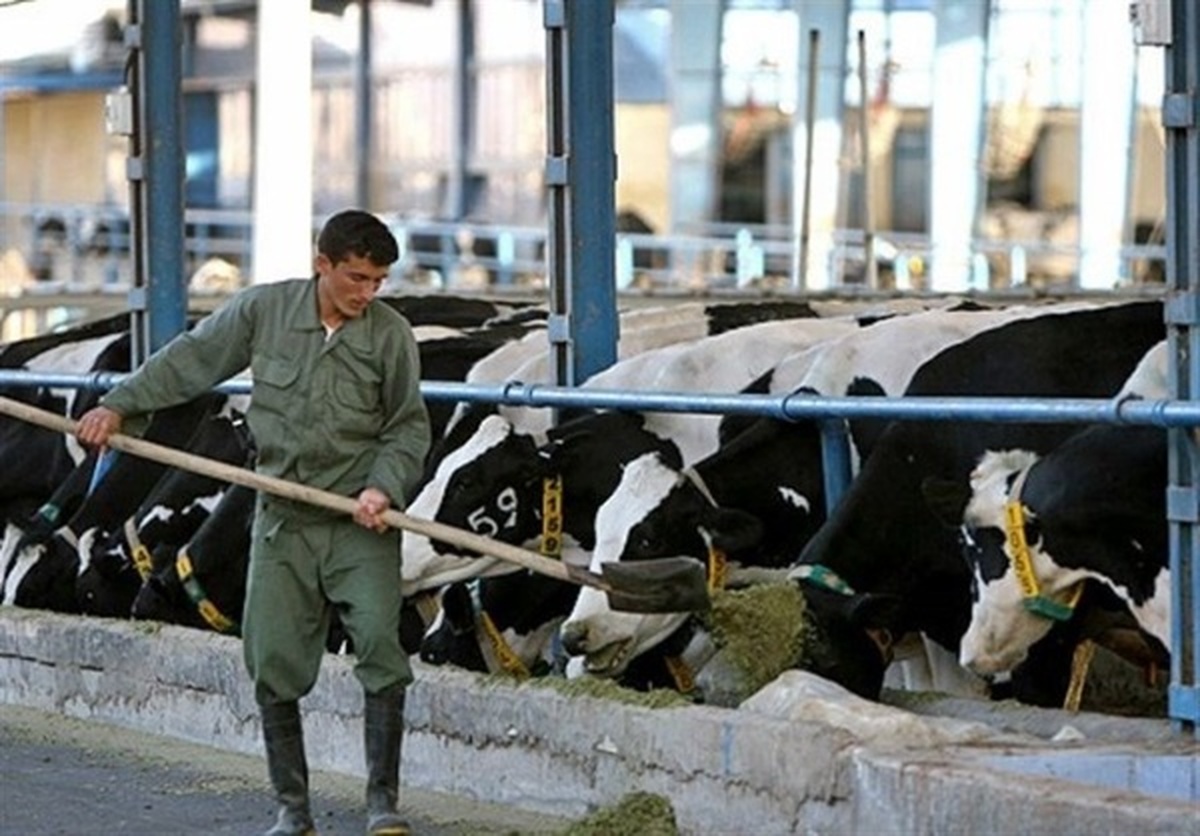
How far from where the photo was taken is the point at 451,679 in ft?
32.3

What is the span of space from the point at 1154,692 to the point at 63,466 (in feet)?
24.5

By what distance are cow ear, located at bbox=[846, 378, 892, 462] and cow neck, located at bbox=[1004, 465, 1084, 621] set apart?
129 cm

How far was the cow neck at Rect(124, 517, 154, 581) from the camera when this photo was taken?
13.2m

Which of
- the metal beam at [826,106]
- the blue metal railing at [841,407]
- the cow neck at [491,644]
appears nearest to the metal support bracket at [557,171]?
the blue metal railing at [841,407]

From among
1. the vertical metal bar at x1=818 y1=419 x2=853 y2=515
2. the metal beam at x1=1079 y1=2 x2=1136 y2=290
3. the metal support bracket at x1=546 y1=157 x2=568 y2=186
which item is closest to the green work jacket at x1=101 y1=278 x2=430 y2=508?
the vertical metal bar at x1=818 y1=419 x2=853 y2=515

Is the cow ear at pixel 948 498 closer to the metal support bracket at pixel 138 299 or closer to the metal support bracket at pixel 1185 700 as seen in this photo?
the metal support bracket at pixel 1185 700

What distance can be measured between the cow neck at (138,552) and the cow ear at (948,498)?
4575 mm

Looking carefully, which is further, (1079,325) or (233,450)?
(233,450)

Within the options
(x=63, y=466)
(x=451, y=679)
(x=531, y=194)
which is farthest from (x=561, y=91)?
(x=531, y=194)

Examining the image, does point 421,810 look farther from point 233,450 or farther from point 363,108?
point 363,108

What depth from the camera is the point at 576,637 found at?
980 centimetres

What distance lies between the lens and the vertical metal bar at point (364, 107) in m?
45.5

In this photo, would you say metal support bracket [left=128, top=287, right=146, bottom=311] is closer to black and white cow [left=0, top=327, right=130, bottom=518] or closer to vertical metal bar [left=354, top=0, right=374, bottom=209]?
black and white cow [left=0, top=327, right=130, bottom=518]

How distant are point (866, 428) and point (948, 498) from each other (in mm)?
1275
